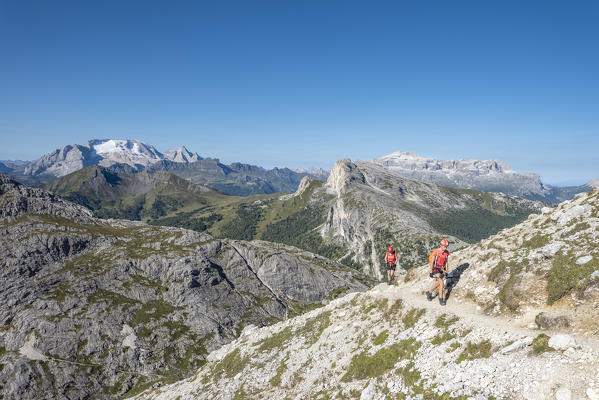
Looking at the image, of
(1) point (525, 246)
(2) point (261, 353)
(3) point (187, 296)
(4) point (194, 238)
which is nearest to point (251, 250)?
(4) point (194, 238)

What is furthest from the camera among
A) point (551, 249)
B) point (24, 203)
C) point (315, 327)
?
point (24, 203)

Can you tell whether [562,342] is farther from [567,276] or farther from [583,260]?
[583,260]

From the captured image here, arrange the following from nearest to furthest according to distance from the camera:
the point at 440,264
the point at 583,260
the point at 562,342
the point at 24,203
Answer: the point at 562,342 < the point at 583,260 < the point at 440,264 < the point at 24,203

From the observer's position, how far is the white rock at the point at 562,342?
16.1m

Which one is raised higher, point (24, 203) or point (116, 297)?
point (24, 203)

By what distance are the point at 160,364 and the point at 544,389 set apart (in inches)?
5449

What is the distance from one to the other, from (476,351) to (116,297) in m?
159

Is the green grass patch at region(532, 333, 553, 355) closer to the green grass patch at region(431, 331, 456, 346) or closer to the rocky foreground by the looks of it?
the rocky foreground

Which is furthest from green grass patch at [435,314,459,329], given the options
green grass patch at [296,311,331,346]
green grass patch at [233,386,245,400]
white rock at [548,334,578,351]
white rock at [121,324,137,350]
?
white rock at [121,324,137,350]

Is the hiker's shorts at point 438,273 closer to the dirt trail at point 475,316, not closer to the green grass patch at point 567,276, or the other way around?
the dirt trail at point 475,316

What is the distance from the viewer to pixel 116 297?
456ft

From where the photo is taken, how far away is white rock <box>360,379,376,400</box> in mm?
21844

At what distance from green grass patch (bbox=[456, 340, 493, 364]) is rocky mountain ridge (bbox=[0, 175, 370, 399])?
12283cm

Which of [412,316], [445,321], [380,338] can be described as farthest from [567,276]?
[380,338]
